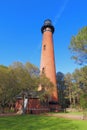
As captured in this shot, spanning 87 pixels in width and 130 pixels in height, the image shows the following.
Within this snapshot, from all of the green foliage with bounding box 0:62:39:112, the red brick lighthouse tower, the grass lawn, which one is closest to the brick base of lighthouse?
the red brick lighthouse tower

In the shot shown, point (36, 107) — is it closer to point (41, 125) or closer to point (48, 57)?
point (48, 57)

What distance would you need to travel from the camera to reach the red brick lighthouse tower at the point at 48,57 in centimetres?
3631

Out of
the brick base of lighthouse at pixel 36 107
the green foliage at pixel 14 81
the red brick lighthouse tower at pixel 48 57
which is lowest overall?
the brick base of lighthouse at pixel 36 107

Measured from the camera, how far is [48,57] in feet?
123

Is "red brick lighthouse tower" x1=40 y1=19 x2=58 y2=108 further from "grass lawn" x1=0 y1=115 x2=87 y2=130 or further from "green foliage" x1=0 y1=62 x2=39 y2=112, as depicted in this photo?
"grass lawn" x1=0 y1=115 x2=87 y2=130

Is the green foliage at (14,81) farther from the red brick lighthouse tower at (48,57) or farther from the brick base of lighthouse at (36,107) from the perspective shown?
the red brick lighthouse tower at (48,57)

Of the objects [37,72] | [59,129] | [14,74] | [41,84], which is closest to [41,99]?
[41,84]

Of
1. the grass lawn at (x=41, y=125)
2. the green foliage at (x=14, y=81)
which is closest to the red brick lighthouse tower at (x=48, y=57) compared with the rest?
the green foliage at (x=14, y=81)

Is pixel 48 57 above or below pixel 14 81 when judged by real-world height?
above

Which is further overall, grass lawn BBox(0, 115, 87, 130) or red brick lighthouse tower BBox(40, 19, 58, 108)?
red brick lighthouse tower BBox(40, 19, 58, 108)

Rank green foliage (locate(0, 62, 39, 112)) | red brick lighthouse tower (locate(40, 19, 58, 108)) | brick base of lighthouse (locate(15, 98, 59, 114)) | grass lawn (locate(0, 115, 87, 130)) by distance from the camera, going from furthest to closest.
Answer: red brick lighthouse tower (locate(40, 19, 58, 108)) → brick base of lighthouse (locate(15, 98, 59, 114)) → green foliage (locate(0, 62, 39, 112)) → grass lawn (locate(0, 115, 87, 130))

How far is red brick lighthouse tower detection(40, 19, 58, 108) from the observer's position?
119 feet

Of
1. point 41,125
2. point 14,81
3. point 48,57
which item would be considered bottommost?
point 41,125

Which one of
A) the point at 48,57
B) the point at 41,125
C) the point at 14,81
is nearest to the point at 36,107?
the point at 14,81
